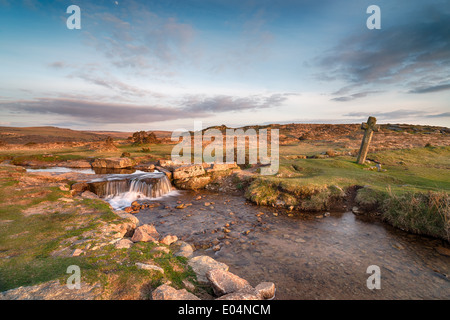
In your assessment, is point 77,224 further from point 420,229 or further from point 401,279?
Result: point 420,229

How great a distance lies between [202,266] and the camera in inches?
249

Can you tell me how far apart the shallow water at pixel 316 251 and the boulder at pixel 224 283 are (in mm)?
1699

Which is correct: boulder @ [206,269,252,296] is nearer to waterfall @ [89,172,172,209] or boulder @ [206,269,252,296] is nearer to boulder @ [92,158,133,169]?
waterfall @ [89,172,172,209]

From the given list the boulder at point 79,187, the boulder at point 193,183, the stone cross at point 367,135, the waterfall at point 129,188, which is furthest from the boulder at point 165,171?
the stone cross at point 367,135

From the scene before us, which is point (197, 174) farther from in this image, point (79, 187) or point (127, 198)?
point (79, 187)

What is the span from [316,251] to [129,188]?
1652 centimetres

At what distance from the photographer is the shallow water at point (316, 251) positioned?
6.42 metres

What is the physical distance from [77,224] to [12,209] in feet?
13.3

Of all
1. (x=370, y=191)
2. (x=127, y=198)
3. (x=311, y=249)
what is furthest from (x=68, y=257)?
(x=370, y=191)

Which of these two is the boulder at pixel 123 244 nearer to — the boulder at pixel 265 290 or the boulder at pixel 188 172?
the boulder at pixel 265 290

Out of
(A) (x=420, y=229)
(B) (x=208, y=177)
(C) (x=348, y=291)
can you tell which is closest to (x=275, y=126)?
(B) (x=208, y=177)

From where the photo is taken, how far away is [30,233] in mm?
7426
